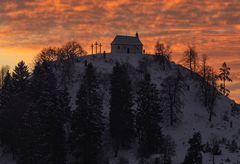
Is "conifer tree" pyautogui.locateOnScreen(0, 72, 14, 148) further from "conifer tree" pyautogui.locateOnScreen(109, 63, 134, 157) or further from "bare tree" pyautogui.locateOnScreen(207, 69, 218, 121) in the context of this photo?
"bare tree" pyautogui.locateOnScreen(207, 69, 218, 121)

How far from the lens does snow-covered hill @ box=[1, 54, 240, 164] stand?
87.6 metres

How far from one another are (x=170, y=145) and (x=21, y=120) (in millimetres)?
24355

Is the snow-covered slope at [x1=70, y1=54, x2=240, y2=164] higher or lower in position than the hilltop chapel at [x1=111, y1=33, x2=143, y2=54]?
lower

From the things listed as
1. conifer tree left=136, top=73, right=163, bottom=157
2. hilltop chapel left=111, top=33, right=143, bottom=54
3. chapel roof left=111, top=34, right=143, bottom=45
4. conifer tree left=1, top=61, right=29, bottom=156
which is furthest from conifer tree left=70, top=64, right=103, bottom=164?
chapel roof left=111, top=34, right=143, bottom=45

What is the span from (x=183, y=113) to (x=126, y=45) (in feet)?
140

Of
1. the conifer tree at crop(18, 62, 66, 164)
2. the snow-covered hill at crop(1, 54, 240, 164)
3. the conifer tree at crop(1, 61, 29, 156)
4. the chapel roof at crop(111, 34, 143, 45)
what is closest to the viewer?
the conifer tree at crop(18, 62, 66, 164)

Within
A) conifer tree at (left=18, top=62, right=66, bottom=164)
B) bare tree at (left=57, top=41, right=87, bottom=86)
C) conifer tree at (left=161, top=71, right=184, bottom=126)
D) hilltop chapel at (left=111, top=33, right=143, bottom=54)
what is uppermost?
hilltop chapel at (left=111, top=33, right=143, bottom=54)

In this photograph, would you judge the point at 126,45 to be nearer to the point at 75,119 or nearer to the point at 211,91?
the point at 211,91

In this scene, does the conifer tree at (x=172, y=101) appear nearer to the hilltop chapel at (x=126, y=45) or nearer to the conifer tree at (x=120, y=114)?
the conifer tree at (x=120, y=114)

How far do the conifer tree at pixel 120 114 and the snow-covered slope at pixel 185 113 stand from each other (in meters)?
2.35

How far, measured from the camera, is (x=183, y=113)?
105688mm

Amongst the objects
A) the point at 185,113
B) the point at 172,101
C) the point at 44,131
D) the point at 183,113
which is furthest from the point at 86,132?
the point at 185,113

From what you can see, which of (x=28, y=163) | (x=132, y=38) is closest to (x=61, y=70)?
(x=132, y=38)

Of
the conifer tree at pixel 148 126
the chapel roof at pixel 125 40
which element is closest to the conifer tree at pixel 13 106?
the conifer tree at pixel 148 126
